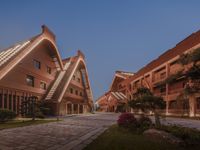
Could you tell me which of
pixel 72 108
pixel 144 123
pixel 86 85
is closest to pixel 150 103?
pixel 144 123

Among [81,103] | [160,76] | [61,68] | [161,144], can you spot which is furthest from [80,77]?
[161,144]

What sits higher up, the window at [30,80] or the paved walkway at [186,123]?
the window at [30,80]

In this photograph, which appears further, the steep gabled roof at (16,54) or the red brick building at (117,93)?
the red brick building at (117,93)

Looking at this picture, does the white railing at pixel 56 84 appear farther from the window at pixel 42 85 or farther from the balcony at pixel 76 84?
the balcony at pixel 76 84

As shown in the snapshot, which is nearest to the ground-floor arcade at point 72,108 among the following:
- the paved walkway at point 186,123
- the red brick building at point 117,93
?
the red brick building at point 117,93

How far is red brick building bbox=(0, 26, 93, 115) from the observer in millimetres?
24000

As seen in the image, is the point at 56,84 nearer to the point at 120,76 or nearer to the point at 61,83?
the point at 61,83

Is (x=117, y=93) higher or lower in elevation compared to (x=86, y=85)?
lower

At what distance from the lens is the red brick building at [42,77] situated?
24.0 metres

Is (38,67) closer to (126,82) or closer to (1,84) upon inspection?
(1,84)

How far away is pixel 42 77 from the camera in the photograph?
1305 inches

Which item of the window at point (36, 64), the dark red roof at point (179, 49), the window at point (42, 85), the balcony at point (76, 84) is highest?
the dark red roof at point (179, 49)

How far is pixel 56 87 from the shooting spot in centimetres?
3562

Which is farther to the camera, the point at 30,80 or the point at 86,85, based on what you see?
the point at 86,85
